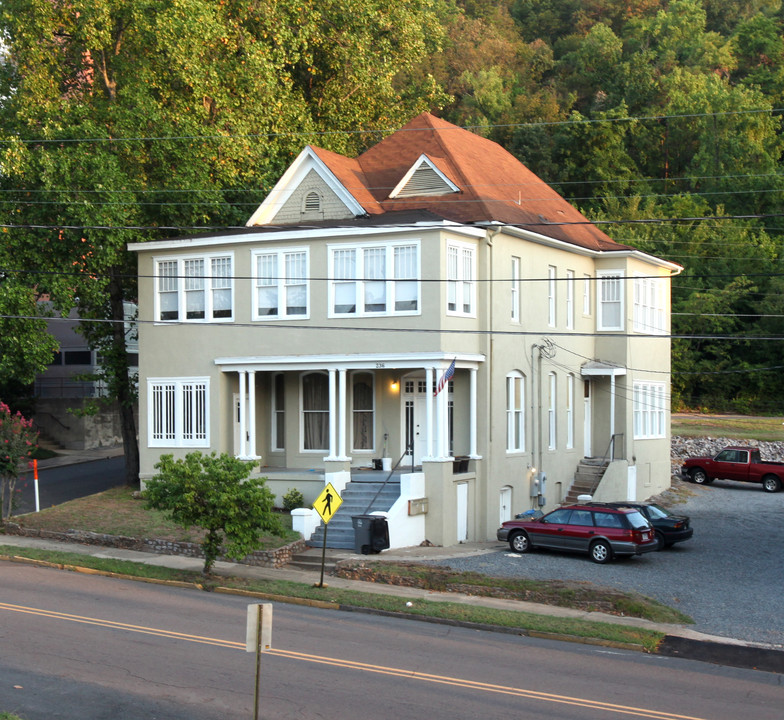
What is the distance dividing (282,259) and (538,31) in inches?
2959

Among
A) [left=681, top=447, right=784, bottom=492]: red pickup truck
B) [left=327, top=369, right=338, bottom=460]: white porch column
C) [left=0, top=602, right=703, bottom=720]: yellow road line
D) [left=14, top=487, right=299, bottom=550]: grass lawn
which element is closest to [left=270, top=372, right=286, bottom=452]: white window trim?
[left=327, top=369, right=338, bottom=460]: white porch column

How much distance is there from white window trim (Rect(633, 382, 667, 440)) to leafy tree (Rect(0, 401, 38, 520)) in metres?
20.0

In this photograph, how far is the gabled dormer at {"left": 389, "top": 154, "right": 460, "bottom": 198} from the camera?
29438mm

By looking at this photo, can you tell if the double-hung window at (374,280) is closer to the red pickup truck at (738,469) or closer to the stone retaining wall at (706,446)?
the red pickup truck at (738,469)

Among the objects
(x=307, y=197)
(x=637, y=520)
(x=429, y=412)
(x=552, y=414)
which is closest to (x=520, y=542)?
(x=637, y=520)

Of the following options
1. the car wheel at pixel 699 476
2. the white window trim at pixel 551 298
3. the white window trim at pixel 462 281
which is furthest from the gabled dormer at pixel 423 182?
the car wheel at pixel 699 476

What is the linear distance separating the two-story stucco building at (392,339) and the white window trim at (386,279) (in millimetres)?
48

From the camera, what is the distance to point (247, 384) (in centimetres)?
2927

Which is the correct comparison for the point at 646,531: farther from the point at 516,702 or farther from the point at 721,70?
the point at 721,70

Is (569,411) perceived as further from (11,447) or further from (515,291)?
(11,447)

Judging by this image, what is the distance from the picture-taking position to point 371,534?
2419 cm

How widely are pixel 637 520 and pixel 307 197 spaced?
13.1 metres

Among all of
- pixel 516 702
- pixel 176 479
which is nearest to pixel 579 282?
pixel 176 479

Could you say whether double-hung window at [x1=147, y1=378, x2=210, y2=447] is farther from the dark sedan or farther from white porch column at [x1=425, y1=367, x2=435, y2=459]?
the dark sedan
